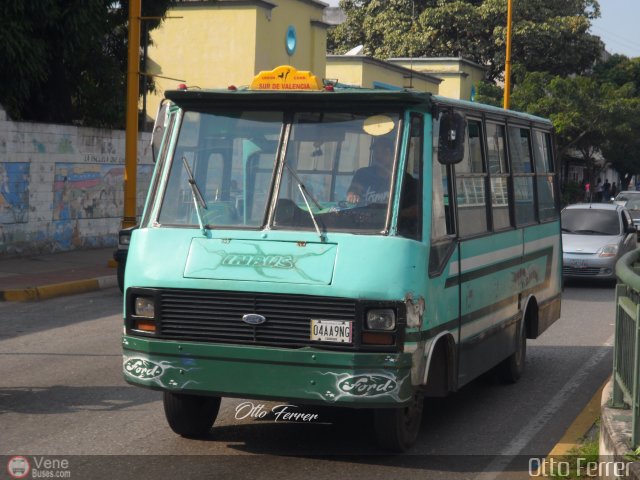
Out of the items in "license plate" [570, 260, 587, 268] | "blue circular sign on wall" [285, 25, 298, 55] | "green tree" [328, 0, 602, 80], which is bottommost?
"license plate" [570, 260, 587, 268]

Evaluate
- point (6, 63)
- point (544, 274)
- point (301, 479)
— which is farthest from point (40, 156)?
point (301, 479)

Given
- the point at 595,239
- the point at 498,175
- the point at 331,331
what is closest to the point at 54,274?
the point at 595,239

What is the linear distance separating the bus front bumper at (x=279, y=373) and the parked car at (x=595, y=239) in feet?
39.6

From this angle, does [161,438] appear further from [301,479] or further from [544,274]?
[544,274]

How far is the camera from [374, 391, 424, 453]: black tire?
274 inches

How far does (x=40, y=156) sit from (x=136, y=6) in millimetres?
3585

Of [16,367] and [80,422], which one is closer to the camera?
[80,422]

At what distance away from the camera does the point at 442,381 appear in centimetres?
752

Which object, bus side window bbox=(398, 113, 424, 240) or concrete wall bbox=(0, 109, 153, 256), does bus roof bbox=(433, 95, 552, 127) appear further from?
concrete wall bbox=(0, 109, 153, 256)

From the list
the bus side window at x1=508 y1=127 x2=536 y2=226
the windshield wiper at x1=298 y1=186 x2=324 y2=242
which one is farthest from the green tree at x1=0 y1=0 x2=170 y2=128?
the windshield wiper at x1=298 y1=186 x2=324 y2=242

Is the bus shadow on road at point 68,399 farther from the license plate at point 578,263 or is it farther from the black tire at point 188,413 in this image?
the license plate at point 578,263

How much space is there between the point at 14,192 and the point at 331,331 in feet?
46.6

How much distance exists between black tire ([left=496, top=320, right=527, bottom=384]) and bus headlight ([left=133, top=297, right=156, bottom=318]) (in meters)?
4.10

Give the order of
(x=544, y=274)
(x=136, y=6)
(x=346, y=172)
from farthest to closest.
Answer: (x=136, y=6), (x=544, y=274), (x=346, y=172)
